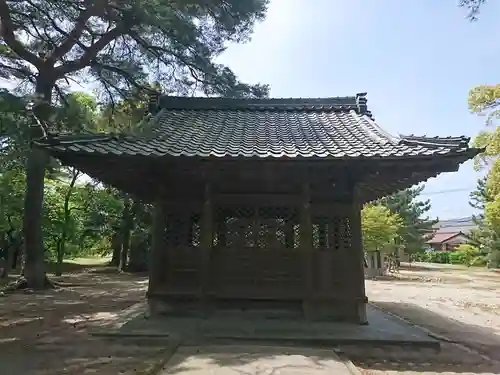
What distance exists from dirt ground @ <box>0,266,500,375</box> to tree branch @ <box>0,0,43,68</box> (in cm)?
720

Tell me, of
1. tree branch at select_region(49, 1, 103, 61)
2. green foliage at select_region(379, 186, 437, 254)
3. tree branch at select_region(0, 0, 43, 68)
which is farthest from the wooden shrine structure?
green foliage at select_region(379, 186, 437, 254)

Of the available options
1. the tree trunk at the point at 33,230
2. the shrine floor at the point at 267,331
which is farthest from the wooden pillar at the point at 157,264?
the tree trunk at the point at 33,230

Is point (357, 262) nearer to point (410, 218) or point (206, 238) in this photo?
point (206, 238)

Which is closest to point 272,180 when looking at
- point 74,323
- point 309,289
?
point 309,289

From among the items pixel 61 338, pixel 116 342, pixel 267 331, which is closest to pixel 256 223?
pixel 267 331

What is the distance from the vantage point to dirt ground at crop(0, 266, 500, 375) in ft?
17.0

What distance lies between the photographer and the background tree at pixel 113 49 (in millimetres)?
12156

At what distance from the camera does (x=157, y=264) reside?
7.18 metres

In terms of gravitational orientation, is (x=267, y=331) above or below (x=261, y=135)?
below

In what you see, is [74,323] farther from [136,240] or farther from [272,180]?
[136,240]

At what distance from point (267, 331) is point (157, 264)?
216 centimetres

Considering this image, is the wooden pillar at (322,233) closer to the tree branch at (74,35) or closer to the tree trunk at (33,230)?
the tree branch at (74,35)

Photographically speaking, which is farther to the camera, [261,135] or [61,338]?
[261,135]

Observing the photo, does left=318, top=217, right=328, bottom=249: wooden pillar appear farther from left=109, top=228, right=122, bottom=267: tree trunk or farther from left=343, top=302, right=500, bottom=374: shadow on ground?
left=109, top=228, right=122, bottom=267: tree trunk
